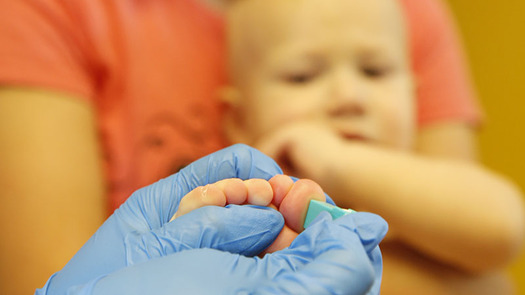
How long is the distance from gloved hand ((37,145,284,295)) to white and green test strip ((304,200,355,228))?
0.06ft

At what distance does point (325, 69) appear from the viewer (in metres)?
0.67

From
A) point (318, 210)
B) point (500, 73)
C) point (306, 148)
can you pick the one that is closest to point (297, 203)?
point (318, 210)

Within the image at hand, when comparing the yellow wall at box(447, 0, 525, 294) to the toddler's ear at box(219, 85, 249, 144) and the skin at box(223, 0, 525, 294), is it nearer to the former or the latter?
the skin at box(223, 0, 525, 294)

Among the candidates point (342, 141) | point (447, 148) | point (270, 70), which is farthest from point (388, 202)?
point (447, 148)

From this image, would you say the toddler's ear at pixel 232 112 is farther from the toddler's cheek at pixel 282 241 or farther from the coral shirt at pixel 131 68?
the toddler's cheek at pixel 282 241

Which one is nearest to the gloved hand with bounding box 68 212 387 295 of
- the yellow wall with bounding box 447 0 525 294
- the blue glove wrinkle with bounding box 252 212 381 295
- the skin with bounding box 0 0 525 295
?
the blue glove wrinkle with bounding box 252 212 381 295

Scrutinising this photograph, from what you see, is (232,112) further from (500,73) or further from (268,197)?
(500,73)

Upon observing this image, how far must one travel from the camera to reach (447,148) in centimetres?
85

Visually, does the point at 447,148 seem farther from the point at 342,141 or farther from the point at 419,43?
the point at 342,141

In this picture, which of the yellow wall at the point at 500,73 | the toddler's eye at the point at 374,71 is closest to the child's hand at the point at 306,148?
the toddler's eye at the point at 374,71

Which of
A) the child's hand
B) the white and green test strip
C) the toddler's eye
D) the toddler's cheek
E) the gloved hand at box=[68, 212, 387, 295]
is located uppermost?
the toddler's eye

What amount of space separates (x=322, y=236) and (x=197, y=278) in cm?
8

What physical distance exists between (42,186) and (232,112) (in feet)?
1.13

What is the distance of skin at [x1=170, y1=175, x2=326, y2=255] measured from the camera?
0.30 m
